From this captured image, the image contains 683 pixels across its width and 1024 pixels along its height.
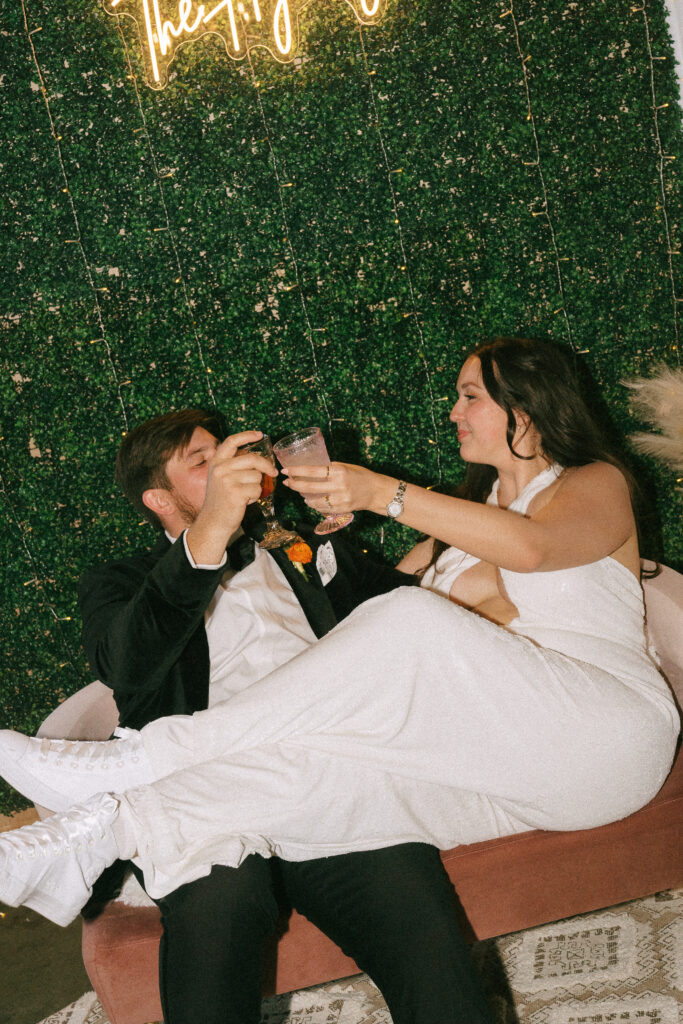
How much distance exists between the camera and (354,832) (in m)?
1.90

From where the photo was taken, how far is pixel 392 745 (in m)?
1.91

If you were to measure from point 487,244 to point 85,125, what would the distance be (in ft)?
4.99

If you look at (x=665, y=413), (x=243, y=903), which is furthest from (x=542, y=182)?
(x=243, y=903)

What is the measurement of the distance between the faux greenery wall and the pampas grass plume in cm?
35

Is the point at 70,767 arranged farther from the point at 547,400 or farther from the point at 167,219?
the point at 167,219

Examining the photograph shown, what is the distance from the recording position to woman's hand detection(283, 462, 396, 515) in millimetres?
2025

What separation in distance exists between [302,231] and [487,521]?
1.64 m

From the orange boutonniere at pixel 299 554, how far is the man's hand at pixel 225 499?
0.50m

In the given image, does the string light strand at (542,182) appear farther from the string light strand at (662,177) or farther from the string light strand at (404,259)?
the string light strand at (404,259)

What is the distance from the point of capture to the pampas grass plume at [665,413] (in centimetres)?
279

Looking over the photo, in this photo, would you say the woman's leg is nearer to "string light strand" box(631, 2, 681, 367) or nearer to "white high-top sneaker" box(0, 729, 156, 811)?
"white high-top sneaker" box(0, 729, 156, 811)

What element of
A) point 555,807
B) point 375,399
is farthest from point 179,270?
point 555,807

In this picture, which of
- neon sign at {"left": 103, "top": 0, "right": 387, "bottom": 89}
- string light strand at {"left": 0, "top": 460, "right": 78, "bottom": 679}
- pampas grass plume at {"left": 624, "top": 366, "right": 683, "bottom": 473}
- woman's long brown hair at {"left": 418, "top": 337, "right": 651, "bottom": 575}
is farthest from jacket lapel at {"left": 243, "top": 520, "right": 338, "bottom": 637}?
neon sign at {"left": 103, "top": 0, "right": 387, "bottom": 89}

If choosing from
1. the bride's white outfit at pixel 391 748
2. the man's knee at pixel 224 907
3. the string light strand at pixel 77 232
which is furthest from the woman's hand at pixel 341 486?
the string light strand at pixel 77 232
